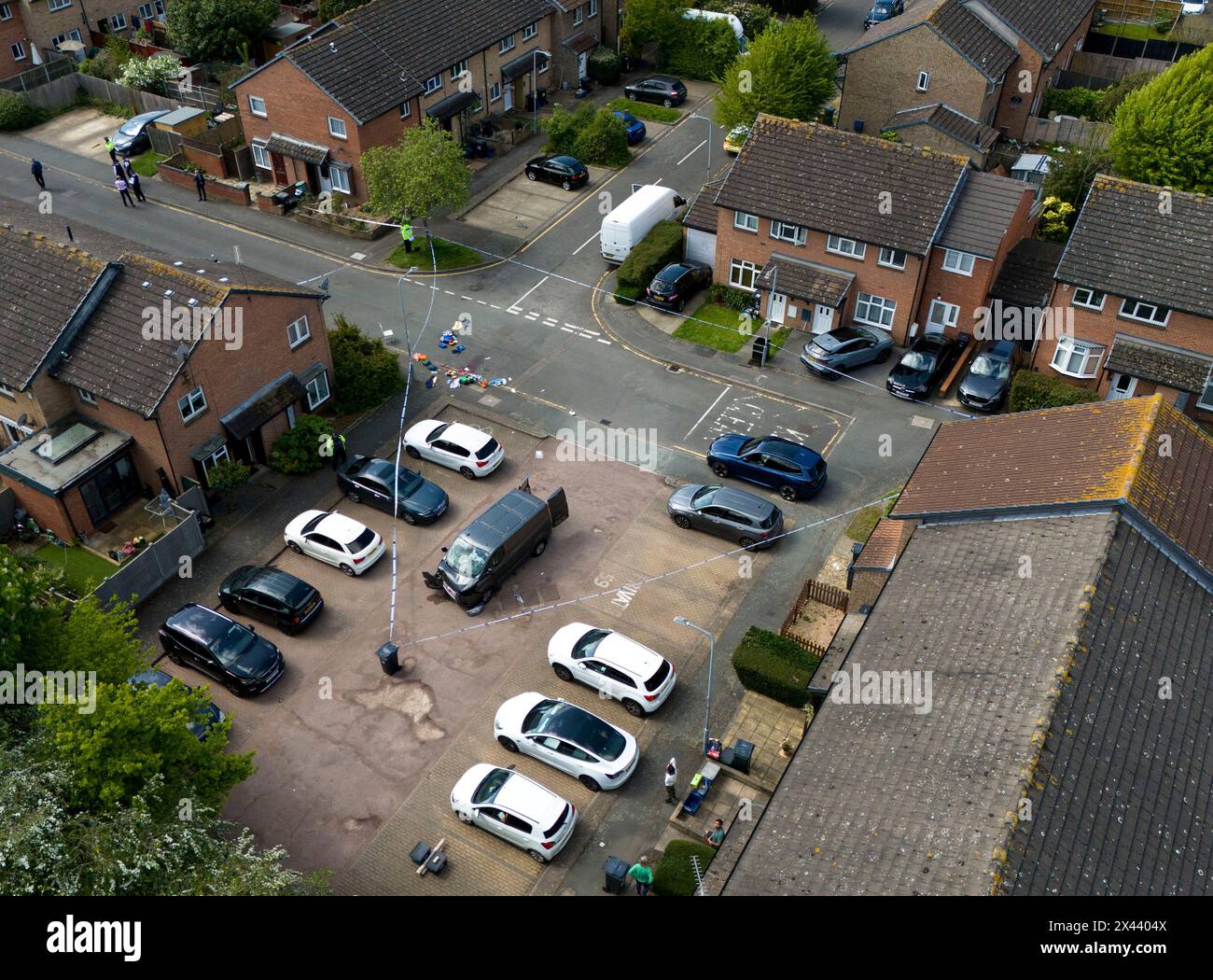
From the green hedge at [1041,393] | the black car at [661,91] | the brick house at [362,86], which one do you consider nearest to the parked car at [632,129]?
the black car at [661,91]

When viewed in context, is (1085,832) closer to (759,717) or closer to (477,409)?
(759,717)

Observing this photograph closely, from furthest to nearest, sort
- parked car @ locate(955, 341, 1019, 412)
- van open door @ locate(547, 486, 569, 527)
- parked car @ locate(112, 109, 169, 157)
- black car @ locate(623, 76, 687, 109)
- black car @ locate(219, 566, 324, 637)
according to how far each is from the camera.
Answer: black car @ locate(623, 76, 687, 109) → parked car @ locate(112, 109, 169, 157) → parked car @ locate(955, 341, 1019, 412) → van open door @ locate(547, 486, 569, 527) → black car @ locate(219, 566, 324, 637)

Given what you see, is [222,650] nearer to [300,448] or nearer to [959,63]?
[300,448]

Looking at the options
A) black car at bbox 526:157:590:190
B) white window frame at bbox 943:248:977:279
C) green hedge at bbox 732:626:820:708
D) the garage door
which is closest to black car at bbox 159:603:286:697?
green hedge at bbox 732:626:820:708

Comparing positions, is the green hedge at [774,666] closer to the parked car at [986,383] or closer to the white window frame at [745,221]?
the parked car at [986,383]

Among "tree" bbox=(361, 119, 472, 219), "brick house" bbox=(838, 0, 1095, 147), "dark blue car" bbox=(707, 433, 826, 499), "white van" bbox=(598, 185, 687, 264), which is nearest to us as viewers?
"dark blue car" bbox=(707, 433, 826, 499)

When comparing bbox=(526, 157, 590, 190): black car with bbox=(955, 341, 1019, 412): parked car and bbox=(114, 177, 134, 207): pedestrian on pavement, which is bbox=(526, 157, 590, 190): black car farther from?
bbox=(955, 341, 1019, 412): parked car

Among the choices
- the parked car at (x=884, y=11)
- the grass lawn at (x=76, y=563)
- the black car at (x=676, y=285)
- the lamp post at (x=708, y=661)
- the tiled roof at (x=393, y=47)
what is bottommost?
the lamp post at (x=708, y=661)
